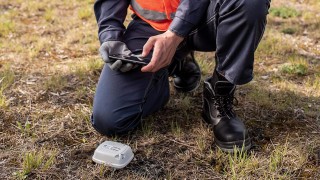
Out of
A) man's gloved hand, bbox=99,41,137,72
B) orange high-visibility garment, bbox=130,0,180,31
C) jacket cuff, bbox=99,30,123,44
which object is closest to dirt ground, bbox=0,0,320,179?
man's gloved hand, bbox=99,41,137,72

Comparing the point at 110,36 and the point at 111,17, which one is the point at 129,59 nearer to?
the point at 110,36

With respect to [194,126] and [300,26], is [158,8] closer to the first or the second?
[194,126]

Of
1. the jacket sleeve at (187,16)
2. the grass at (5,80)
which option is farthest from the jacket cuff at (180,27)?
the grass at (5,80)

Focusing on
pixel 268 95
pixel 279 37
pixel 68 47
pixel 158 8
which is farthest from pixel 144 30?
pixel 279 37

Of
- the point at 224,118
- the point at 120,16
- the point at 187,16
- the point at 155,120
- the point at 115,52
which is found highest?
the point at 187,16

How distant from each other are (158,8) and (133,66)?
47 centimetres

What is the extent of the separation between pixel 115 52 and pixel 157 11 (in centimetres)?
43

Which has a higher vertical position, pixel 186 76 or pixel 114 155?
pixel 114 155

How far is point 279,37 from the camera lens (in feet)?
16.1

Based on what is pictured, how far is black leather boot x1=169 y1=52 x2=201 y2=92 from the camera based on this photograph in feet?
11.4

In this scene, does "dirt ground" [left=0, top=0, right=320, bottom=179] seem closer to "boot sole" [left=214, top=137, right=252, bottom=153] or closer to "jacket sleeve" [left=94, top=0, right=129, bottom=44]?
"boot sole" [left=214, top=137, right=252, bottom=153]

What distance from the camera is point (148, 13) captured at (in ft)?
9.61

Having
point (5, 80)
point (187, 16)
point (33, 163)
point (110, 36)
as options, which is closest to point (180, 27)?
point (187, 16)

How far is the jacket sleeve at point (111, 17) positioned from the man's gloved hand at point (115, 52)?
131mm
